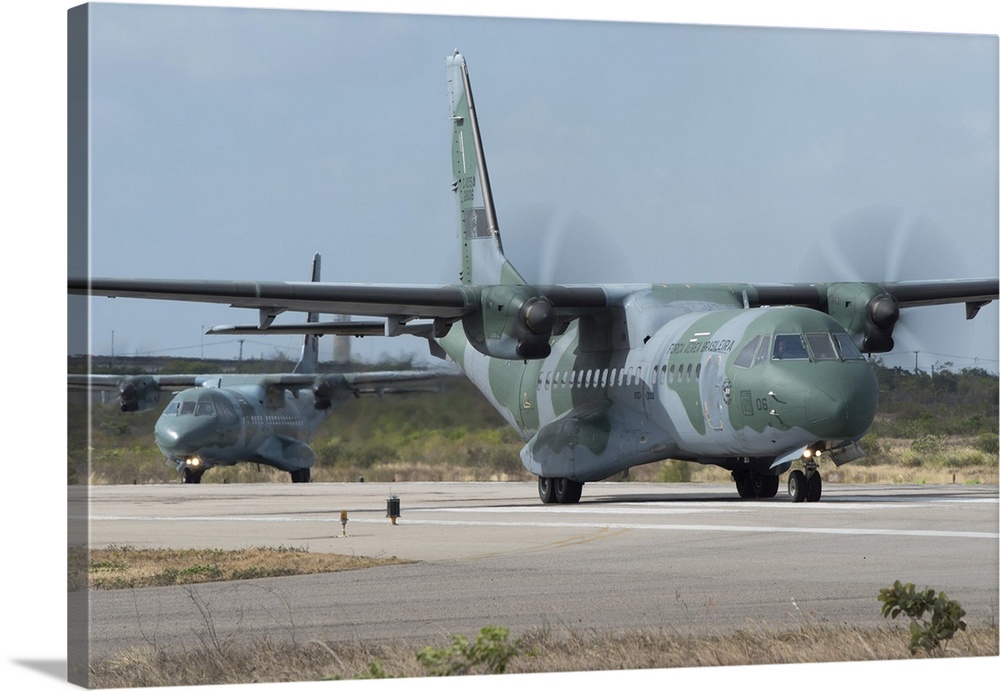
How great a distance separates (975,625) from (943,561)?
10.1ft

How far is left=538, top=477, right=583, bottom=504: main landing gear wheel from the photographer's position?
25.3m

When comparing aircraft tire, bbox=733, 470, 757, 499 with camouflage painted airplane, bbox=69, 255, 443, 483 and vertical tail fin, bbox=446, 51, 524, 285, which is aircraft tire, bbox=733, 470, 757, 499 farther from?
camouflage painted airplane, bbox=69, 255, 443, 483

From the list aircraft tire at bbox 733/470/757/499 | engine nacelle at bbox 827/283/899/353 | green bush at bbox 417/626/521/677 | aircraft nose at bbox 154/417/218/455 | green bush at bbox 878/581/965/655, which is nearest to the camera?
green bush at bbox 417/626/521/677

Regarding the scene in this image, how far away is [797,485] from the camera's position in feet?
75.7

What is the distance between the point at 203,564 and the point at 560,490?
10848 millimetres

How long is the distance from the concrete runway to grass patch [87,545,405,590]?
440mm

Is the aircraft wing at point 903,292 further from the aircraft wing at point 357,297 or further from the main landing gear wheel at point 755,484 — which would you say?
the aircraft wing at point 357,297

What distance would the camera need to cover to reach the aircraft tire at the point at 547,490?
25.7 metres

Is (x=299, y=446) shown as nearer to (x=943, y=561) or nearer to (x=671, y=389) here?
(x=671, y=389)

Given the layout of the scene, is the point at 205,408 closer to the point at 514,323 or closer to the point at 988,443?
the point at 514,323

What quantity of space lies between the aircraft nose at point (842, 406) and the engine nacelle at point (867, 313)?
3.97 m

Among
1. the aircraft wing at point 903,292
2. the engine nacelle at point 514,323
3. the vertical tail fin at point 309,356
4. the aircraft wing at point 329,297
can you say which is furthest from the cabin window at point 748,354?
the vertical tail fin at point 309,356

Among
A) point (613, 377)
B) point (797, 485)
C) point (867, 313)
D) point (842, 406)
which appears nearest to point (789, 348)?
point (842, 406)

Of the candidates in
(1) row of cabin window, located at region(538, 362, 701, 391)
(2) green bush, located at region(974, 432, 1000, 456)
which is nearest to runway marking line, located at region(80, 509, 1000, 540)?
(1) row of cabin window, located at region(538, 362, 701, 391)
